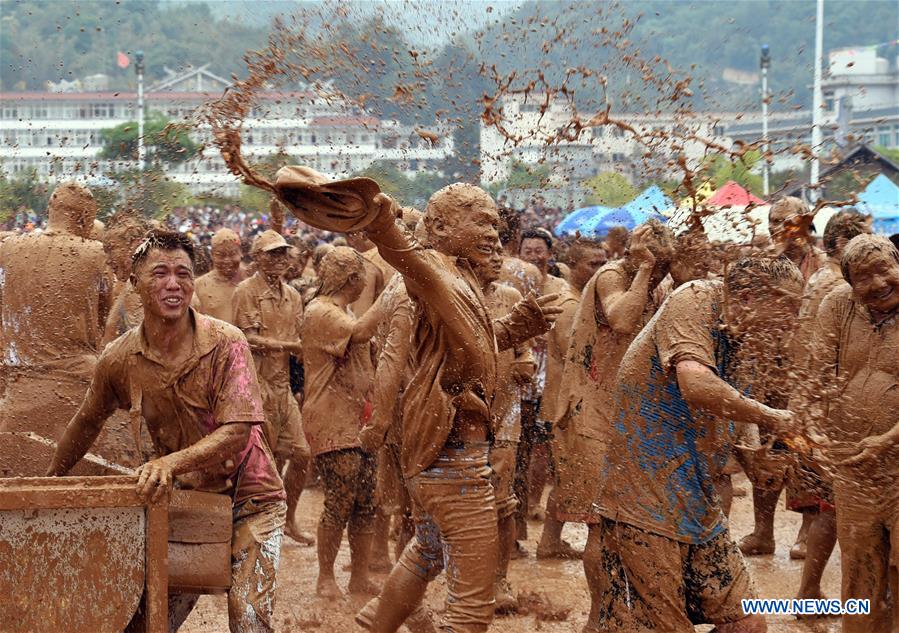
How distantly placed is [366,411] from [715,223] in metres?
2.63

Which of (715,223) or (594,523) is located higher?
(715,223)

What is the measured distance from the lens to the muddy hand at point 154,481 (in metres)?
4.68

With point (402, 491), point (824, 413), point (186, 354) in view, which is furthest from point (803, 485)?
point (186, 354)

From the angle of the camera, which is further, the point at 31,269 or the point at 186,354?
the point at 31,269

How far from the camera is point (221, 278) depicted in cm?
1051

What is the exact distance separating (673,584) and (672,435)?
2.03ft

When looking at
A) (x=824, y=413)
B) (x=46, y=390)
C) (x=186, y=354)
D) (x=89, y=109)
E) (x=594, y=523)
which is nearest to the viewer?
(x=186, y=354)

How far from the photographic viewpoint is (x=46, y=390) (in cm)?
807

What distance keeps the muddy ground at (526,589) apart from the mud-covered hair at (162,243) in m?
3.00

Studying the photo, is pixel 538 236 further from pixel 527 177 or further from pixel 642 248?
pixel 642 248

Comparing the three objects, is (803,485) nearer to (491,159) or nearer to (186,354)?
(491,159)

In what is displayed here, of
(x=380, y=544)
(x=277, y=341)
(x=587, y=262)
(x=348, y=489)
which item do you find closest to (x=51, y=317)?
(x=277, y=341)

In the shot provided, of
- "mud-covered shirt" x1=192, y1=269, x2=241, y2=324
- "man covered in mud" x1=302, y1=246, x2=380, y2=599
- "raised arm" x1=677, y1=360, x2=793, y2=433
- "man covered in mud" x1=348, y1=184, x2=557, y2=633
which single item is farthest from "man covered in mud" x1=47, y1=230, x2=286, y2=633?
"mud-covered shirt" x1=192, y1=269, x2=241, y2=324

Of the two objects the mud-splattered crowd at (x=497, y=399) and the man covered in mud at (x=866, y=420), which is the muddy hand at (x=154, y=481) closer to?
the mud-splattered crowd at (x=497, y=399)
